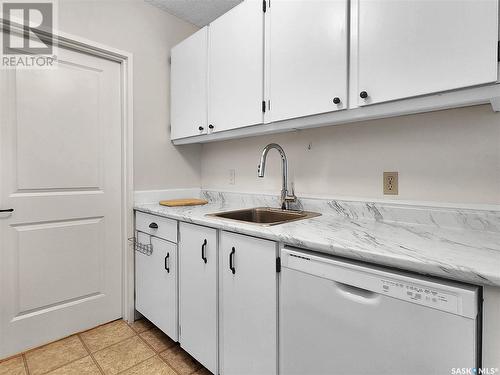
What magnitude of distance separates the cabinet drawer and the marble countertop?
127mm

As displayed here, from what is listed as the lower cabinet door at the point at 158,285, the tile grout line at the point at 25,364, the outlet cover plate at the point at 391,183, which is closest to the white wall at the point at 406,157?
the outlet cover plate at the point at 391,183

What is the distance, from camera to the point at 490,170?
1163mm

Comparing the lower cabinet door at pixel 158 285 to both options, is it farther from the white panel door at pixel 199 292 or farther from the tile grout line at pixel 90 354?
the tile grout line at pixel 90 354

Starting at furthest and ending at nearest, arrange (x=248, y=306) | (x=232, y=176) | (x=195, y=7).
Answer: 1. (x=232, y=176)
2. (x=195, y=7)
3. (x=248, y=306)

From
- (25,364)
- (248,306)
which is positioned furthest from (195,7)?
(25,364)

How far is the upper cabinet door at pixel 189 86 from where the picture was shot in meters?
1.98

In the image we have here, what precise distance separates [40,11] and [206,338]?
2.19 m

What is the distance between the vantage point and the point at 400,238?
1.03 metres

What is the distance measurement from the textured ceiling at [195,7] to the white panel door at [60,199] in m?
0.65

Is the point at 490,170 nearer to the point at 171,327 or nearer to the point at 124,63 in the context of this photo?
the point at 171,327

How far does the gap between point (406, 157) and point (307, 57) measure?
0.71m

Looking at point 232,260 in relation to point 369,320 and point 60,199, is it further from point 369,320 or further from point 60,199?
point 60,199

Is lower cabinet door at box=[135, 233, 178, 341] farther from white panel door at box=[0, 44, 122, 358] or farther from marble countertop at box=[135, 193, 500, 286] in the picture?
marble countertop at box=[135, 193, 500, 286]

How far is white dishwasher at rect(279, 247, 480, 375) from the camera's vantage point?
0.71 meters
